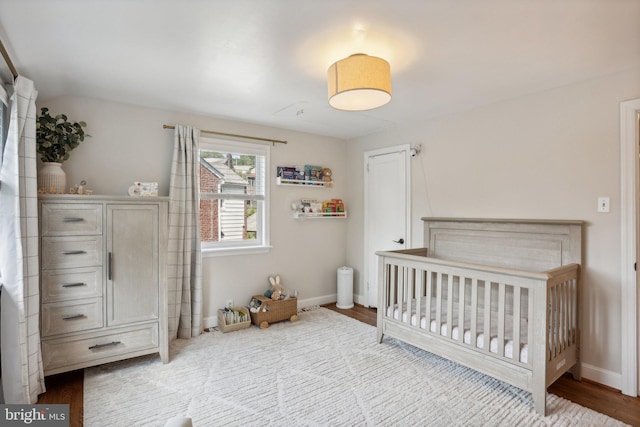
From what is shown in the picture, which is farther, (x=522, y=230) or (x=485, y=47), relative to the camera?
(x=522, y=230)

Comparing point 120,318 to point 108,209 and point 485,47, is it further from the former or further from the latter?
point 485,47

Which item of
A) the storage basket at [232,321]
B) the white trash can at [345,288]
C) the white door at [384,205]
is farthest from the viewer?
the white trash can at [345,288]

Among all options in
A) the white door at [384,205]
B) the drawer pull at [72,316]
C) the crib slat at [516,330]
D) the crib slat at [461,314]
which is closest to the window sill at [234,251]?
the drawer pull at [72,316]

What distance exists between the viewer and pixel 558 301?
2264mm

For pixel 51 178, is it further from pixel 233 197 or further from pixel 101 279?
pixel 233 197

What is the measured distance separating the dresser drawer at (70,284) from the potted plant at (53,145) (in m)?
0.64

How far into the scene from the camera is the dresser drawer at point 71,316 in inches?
92.1

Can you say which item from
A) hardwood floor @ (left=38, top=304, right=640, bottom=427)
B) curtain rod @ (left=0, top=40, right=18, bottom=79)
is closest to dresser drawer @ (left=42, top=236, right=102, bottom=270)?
hardwood floor @ (left=38, top=304, right=640, bottom=427)

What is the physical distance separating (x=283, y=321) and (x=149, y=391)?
63.7 inches

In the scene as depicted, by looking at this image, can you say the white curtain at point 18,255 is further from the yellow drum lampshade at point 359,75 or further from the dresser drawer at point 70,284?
the yellow drum lampshade at point 359,75

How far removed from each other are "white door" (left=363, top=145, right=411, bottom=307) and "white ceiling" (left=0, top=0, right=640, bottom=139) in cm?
107

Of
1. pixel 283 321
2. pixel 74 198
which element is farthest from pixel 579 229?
pixel 74 198

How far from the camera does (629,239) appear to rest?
2.32 metres

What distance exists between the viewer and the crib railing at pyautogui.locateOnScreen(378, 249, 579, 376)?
6.97 feet
